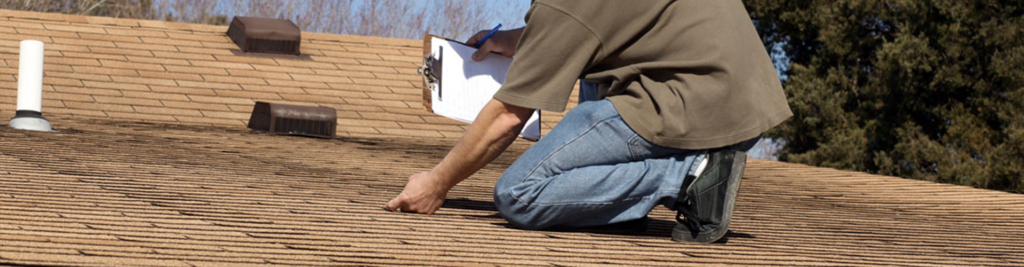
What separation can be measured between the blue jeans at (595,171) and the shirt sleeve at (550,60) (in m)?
0.19

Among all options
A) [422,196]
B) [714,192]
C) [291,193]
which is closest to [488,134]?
[422,196]

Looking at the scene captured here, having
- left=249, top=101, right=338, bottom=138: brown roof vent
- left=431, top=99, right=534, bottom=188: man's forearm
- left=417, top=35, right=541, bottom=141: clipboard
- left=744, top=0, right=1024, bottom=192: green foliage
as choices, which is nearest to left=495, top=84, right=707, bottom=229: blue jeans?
left=431, top=99, right=534, bottom=188: man's forearm

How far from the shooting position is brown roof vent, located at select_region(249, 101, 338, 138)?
19.6 feet

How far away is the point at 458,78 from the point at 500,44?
0.16m

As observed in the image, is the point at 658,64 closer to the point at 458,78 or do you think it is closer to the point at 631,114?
the point at 631,114

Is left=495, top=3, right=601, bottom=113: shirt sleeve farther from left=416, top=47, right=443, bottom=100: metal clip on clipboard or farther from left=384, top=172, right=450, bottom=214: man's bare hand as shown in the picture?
left=416, top=47, right=443, bottom=100: metal clip on clipboard

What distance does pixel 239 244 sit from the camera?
6.92 feet

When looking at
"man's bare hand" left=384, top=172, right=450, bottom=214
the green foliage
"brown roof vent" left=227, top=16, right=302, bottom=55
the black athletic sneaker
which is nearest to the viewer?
the black athletic sneaker

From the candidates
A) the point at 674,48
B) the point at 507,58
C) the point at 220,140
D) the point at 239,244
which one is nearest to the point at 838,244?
the point at 674,48

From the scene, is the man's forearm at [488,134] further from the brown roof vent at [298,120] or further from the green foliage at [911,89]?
the green foliage at [911,89]

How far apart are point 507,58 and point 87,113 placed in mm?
4087

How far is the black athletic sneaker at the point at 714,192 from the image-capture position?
2.60m

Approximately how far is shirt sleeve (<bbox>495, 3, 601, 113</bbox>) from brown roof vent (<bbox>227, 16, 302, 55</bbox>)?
19.1ft

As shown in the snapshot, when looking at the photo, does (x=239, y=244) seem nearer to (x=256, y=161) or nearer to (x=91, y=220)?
(x=91, y=220)
